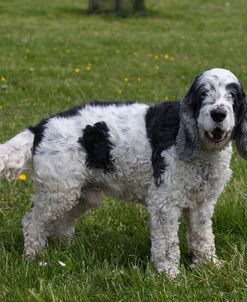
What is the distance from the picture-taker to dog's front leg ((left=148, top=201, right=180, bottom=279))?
4.49 meters

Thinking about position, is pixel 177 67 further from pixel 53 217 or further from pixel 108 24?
pixel 53 217

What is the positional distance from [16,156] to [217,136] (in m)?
1.58

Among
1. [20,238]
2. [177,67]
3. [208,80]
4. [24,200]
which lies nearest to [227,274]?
[208,80]

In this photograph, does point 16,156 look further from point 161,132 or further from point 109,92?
point 109,92

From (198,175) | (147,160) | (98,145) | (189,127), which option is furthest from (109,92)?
(189,127)

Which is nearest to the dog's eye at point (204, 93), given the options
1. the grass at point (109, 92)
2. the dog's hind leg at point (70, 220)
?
the grass at point (109, 92)

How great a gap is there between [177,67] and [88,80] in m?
2.11

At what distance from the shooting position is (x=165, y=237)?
4.50 metres

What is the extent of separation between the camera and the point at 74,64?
39.2ft

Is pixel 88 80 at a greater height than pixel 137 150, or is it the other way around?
pixel 137 150

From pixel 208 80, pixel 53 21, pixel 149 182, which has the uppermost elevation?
pixel 208 80

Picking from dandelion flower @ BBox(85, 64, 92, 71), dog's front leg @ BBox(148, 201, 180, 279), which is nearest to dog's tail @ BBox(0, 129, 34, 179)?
dog's front leg @ BBox(148, 201, 180, 279)

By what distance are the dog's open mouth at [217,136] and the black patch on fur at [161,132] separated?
1.10 ft

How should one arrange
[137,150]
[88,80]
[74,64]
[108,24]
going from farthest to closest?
[108,24], [74,64], [88,80], [137,150]
